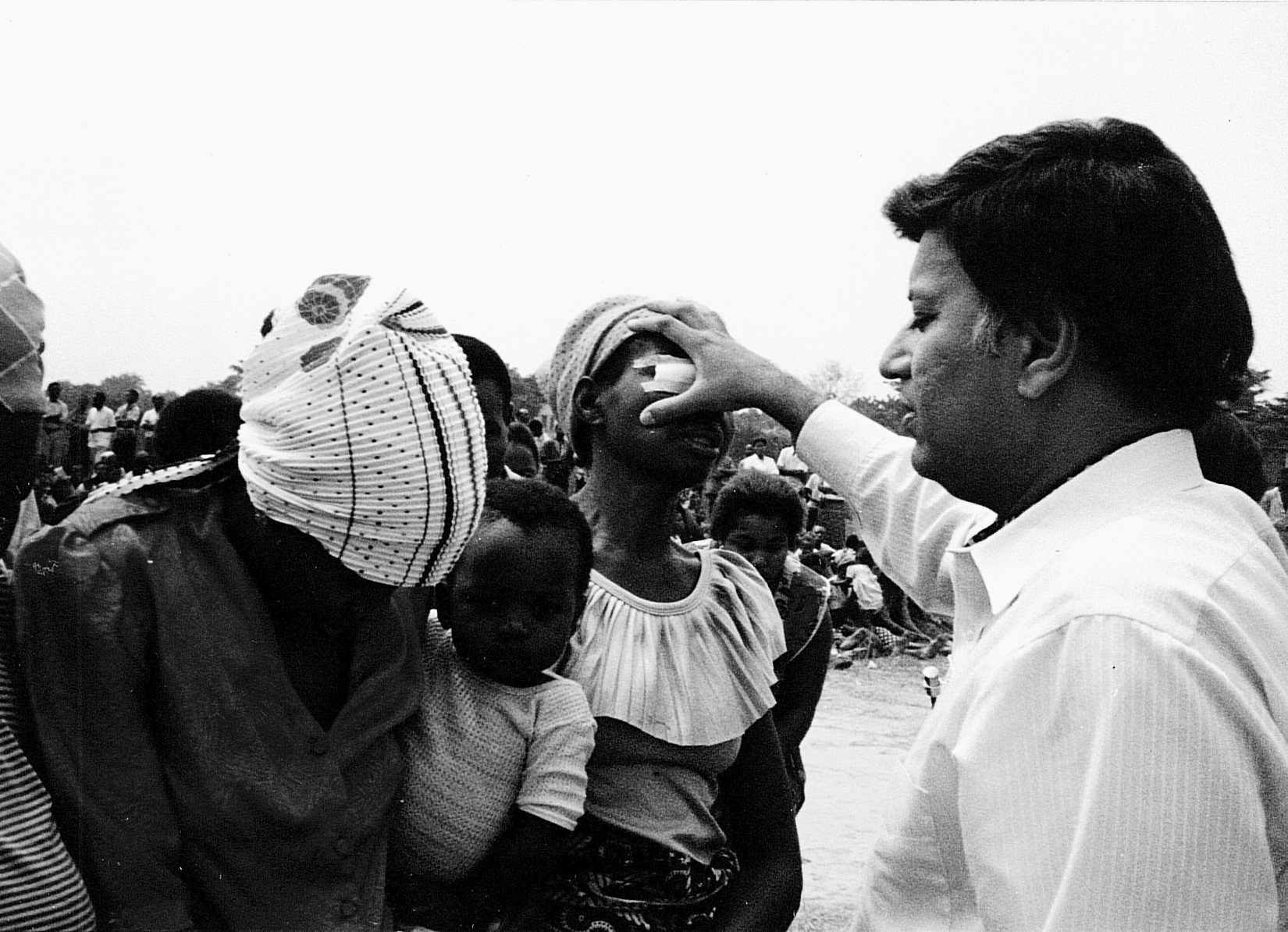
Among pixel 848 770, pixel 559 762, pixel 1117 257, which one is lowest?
pixel 848 770

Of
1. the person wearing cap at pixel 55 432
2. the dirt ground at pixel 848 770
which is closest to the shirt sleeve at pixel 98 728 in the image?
the dirt ground at pixel 848 770

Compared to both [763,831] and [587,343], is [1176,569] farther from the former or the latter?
[587,343]

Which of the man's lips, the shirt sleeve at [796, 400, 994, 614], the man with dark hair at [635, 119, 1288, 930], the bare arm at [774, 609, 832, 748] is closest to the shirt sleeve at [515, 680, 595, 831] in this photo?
the man with dark hair at [635, 119, 1288, 930]

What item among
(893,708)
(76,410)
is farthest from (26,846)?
(76,410)

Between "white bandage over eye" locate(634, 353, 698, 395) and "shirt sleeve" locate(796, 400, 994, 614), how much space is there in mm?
401

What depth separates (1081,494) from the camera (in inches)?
62.5

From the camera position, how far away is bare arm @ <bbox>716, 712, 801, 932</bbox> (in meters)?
2.29

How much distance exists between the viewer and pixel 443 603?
7.18 feet

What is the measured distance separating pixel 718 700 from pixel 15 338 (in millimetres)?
1445

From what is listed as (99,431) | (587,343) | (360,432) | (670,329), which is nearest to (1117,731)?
(360,432)

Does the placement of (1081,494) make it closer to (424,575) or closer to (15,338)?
(424,575)

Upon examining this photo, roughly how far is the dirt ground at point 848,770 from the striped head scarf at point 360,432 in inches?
138

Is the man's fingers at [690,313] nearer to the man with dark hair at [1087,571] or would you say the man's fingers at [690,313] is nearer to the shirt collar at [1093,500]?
the man with dark hair at [1087,571]

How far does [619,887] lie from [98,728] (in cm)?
105
